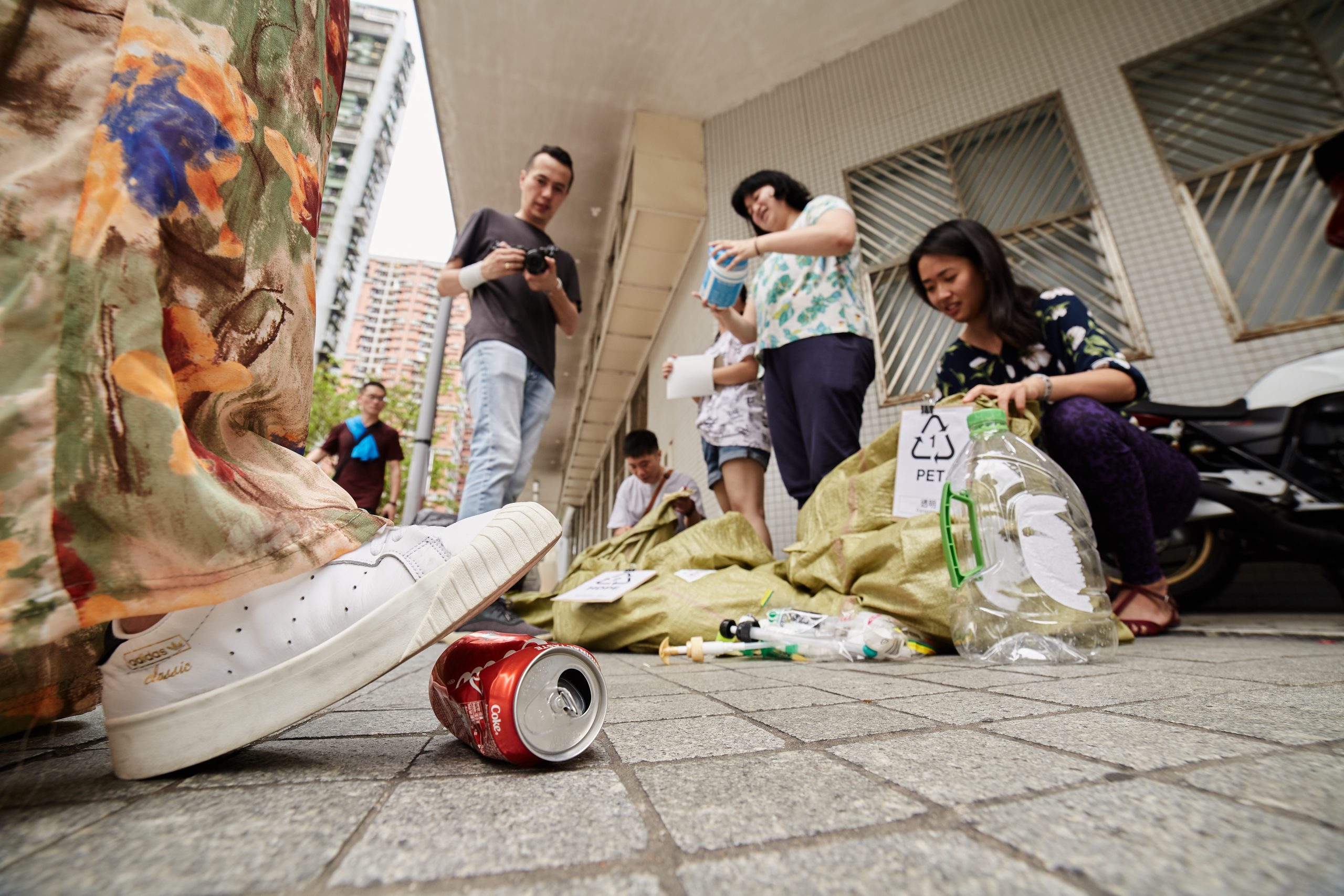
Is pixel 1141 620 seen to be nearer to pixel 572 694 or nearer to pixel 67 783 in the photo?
pixel 572 694

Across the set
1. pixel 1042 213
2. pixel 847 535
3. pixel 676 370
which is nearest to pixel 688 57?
pixel 1042 213

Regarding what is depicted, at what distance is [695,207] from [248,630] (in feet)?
15.8

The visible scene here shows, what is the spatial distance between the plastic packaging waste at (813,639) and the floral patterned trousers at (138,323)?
1027 millimetres

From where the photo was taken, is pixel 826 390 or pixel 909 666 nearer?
pixel 909 666

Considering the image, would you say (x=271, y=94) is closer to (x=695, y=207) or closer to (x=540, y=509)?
(x=540, y=509)

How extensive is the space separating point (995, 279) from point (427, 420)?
348 centimetres

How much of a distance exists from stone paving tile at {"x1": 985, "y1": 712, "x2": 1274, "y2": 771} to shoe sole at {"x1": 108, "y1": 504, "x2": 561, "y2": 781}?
23.7 inches

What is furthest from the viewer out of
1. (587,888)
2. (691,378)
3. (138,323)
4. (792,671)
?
(691,378)

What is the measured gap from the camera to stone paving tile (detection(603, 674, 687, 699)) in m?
0.99

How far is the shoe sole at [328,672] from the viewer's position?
1.74ft

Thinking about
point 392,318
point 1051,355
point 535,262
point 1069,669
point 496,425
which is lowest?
point 1069,669

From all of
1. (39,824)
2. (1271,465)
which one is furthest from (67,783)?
(1271,465)

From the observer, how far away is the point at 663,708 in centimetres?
84

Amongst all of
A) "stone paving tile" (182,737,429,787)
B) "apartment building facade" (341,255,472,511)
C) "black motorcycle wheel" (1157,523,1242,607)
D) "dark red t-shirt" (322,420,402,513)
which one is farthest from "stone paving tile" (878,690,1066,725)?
"apartment building facade" (341,255,472,511)
